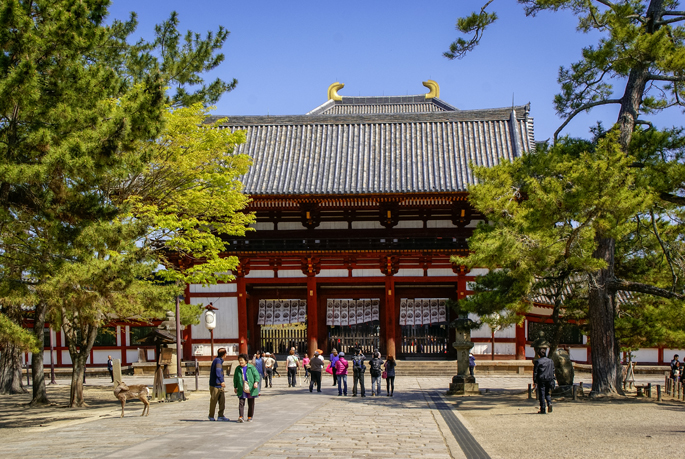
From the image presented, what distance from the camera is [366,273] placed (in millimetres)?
27781

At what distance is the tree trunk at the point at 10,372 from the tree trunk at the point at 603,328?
18228 mm

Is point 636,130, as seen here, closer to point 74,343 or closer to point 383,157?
point 383,157

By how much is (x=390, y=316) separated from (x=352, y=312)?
257cm

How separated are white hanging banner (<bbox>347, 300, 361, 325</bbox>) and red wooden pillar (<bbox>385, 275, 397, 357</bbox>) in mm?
2298

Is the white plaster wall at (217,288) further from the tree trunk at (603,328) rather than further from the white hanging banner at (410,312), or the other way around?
the tree trunk at (603,328)

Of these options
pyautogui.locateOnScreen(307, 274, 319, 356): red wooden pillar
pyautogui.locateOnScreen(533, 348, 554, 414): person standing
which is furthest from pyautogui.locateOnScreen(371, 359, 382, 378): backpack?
pyautogui.locateOnScreen(307, 274, 319, 356): red wooden pillar

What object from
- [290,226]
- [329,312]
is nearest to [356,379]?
[329,312]

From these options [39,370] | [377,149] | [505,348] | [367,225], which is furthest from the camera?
[377,149]

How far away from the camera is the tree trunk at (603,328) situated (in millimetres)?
16719

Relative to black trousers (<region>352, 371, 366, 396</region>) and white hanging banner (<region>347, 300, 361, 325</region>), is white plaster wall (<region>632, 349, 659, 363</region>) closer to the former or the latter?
white hanging banner (<region>347, 300, 361, 325</region>)

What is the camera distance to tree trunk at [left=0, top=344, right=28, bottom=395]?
21.6 meters

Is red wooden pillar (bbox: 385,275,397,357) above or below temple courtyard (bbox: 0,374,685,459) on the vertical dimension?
above

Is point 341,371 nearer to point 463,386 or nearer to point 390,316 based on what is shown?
point 463,386

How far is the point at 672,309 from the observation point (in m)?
15.4
